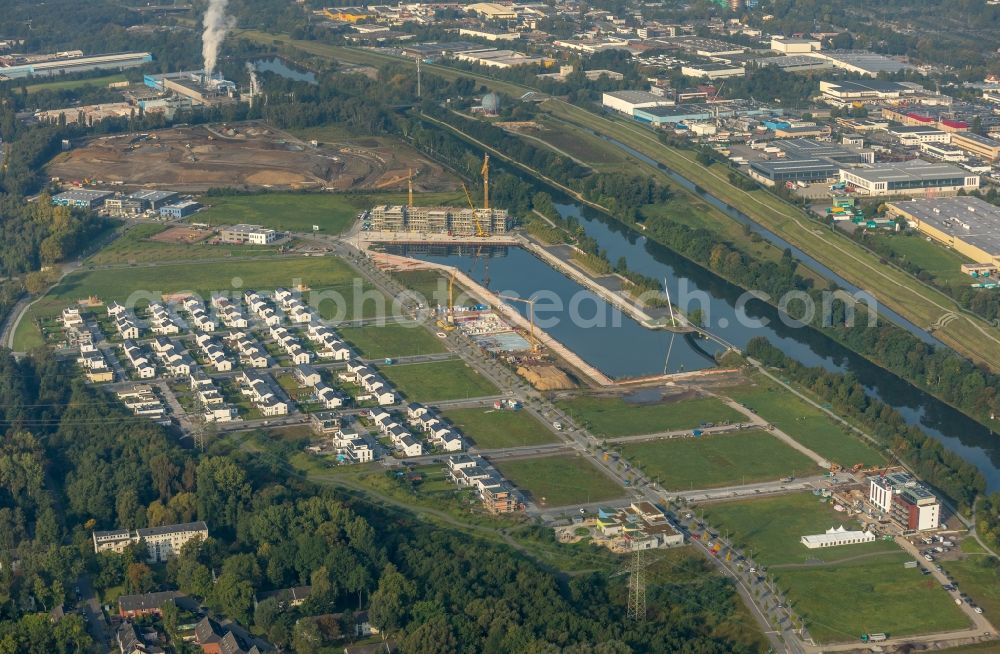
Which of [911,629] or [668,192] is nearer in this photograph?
[911,629]

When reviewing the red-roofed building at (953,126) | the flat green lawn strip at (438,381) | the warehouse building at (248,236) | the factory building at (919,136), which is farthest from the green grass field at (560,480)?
the red-roofed building at (953,126)

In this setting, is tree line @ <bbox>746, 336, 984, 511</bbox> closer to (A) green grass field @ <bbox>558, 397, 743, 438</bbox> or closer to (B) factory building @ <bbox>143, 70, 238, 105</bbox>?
(A) green grass field @ <bbox>558, 397, 743, 438</bbox>

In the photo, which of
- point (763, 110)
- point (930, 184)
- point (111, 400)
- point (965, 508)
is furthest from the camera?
point (763, 110)

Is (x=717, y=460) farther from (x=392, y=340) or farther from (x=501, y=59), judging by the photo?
(x=501, y=59)

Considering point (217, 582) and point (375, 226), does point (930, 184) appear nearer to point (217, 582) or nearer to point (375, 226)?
point (375, 226)

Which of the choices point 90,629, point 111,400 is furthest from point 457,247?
point 90,629

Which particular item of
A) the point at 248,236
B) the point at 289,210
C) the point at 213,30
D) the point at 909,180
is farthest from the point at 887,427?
the point at 213,30

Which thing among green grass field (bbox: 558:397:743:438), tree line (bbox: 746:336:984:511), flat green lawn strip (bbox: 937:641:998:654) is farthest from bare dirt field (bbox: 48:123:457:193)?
flat green lawn strip (bbox: 937:641:998:654)
